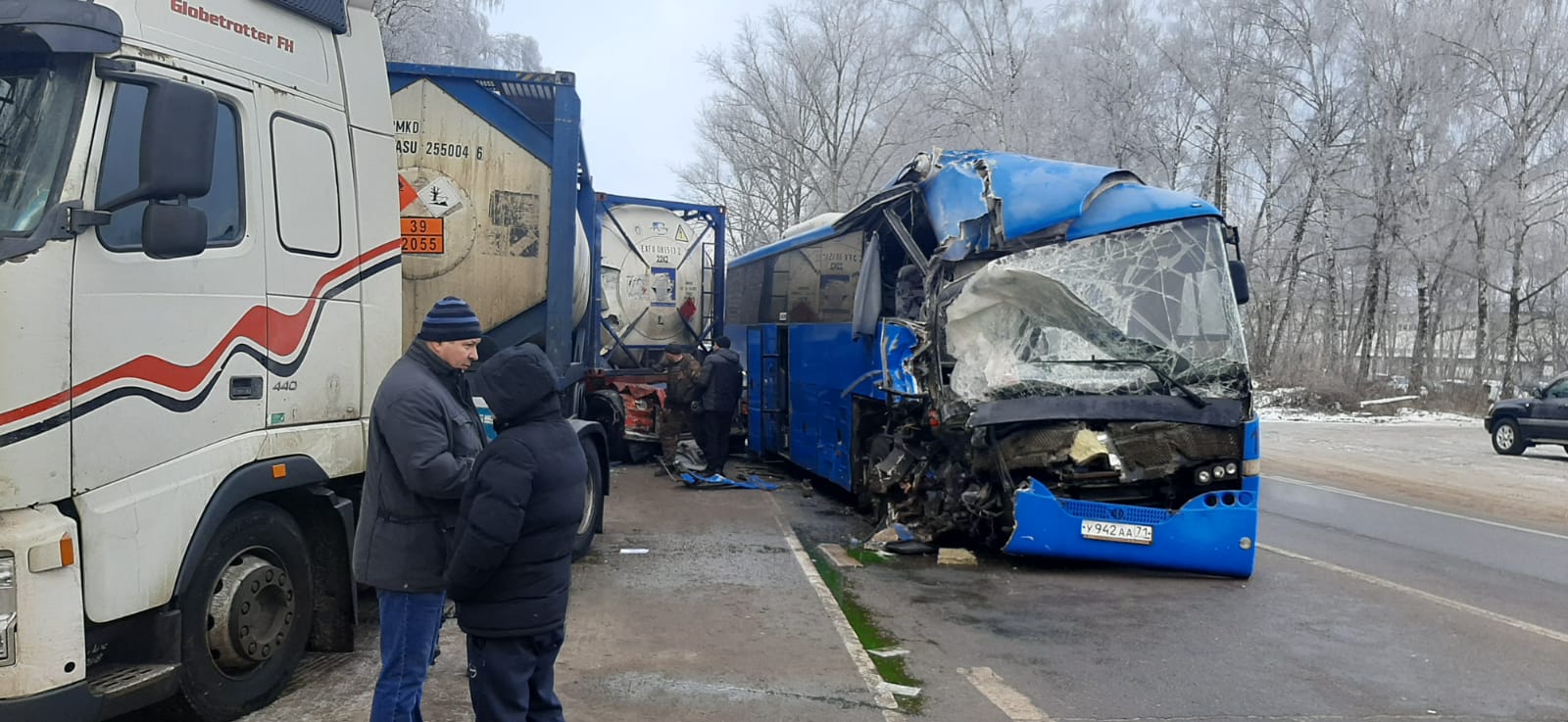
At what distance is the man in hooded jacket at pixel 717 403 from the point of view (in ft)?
41.7

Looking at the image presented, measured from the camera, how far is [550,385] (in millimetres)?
3648

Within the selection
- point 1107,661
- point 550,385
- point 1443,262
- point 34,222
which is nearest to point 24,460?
point 34,222

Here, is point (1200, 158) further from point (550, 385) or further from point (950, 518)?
Answer: point (550, 385)

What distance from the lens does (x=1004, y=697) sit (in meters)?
5.25

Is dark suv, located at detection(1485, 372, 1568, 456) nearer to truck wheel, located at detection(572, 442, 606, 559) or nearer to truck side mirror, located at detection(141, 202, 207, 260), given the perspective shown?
truck wheel, located at detection(572, 442, 606, 559)

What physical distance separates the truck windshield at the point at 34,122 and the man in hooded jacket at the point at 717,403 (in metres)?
9.21

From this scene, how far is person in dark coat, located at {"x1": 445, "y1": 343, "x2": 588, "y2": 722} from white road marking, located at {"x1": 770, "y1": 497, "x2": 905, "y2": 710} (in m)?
1.92

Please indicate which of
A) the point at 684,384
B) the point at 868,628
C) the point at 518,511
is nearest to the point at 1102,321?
the point at 868,628

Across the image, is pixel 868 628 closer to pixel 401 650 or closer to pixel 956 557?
pixel 956 557

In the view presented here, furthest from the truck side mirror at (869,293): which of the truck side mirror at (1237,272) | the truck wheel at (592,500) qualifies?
the truck side mirror at (1237,272)

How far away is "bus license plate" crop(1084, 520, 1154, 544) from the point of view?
7.62 meters

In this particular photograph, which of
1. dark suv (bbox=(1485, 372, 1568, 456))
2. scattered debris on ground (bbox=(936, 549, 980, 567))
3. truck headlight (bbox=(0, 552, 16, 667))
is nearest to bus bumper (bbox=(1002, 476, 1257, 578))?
scattered debris on ground (bbox=(936, 549, 980, 567))

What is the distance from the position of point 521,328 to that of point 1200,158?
103ft

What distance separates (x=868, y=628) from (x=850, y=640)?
45cm
